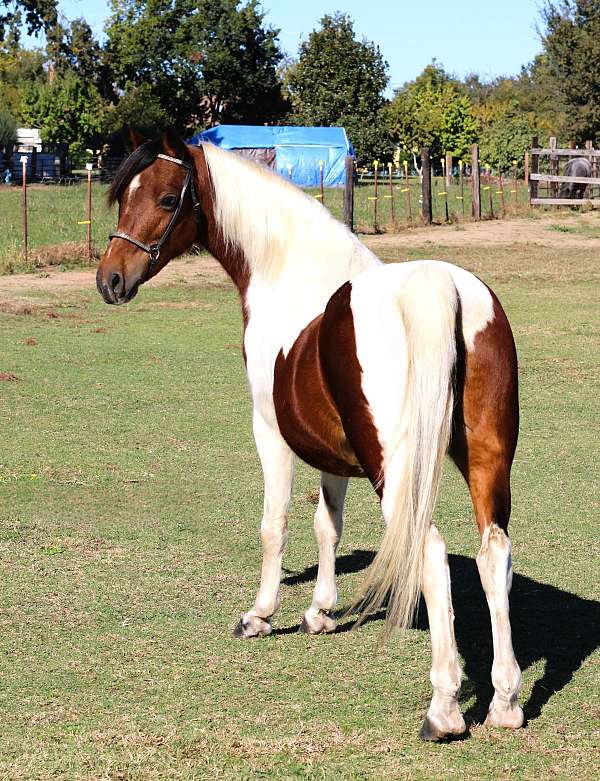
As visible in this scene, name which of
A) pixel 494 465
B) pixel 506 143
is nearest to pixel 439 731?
pixel 494 465

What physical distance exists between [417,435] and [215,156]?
1.86 meters

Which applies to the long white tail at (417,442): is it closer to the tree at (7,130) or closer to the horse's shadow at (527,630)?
the horse's shadow at (527,630)

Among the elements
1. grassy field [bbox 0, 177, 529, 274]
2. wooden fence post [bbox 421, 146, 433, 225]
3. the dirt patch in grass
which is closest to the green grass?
grassy field [bbox 0, 177, 529, 274]

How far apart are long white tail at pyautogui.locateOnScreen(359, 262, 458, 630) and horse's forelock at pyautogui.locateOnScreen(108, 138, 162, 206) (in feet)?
5.22

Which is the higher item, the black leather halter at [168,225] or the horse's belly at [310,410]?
the black leather halter at [168,225]

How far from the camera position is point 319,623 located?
15.8ft

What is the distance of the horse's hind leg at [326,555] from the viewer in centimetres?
480

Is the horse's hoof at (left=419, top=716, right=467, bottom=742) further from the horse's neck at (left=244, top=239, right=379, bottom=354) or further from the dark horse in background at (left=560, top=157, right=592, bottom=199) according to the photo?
the dark horse in background at (left=560, top=157, right=592, bottom=199)

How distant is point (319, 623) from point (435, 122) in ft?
191

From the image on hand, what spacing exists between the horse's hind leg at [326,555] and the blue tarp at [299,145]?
4615 centimetres

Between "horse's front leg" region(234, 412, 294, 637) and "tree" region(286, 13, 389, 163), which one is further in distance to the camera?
"tree" region(286, 13, 389, 163)

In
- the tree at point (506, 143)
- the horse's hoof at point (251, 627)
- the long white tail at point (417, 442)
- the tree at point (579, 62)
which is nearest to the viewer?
the long white tail at point (417, 442)

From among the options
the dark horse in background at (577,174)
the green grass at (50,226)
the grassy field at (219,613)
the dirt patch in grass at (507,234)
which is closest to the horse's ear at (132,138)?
the grassy field at (219,613)

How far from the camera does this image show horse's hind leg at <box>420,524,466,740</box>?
353cm
